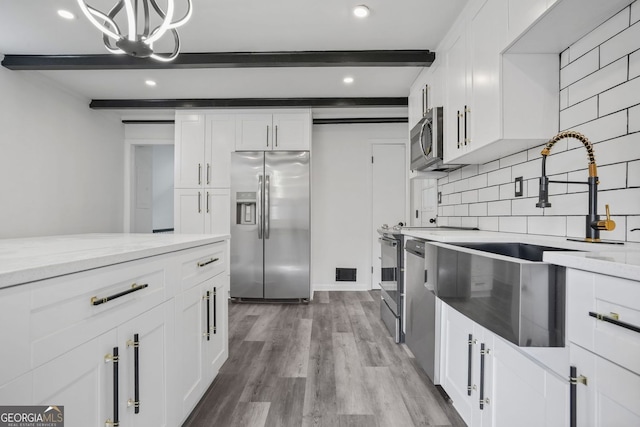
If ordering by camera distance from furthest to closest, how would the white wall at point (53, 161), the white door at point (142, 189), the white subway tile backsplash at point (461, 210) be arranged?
the white door at point (142, 189) → the white wall at point (53, 161) → the white subway tile backsplash at point (461, 210)

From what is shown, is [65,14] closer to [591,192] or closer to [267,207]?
[267,207]

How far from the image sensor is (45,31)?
7.75 ft

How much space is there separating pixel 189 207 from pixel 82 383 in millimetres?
3275

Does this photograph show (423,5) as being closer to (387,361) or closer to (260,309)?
(387,361)

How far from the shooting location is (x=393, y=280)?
8.25 ft

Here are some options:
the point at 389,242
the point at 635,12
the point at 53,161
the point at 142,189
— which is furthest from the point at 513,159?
the point at 142,189

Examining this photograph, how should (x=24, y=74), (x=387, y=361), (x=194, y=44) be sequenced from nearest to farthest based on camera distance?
(x=387, y=361)
(x=194, y=44)
(x=24, y=74)

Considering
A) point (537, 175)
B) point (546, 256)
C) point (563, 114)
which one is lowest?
point (546, 256)

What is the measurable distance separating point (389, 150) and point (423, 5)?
7.83 feet

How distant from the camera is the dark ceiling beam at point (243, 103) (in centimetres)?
360

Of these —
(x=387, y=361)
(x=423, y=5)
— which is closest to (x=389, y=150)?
(x=423, y=5)

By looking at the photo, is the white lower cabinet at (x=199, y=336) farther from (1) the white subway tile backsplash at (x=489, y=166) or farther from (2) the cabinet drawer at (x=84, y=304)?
(1) the white subway tile backsplash at (x=489, y=166)

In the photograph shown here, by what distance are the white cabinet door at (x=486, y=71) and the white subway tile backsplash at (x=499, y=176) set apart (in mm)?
348

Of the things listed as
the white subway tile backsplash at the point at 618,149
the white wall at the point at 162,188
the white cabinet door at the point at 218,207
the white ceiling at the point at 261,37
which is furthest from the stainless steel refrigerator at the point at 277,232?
the white wall at the point at 162,188
